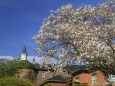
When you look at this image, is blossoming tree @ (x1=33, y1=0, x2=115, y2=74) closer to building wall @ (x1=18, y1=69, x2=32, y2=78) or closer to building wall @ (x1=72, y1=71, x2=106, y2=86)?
building wall @ (x1=72, y1=71, x2=106, y2=86)

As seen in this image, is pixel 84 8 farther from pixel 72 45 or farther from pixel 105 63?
pixel 105 63

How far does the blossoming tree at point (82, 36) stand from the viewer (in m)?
28.5

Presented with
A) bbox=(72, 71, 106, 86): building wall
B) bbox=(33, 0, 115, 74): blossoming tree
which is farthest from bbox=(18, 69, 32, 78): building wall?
bbox=(33, 0, 115, 74): blossoming tree

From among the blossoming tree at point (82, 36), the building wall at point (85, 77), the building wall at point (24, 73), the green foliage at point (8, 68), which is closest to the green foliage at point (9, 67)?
the green foliage at point (8, 68)

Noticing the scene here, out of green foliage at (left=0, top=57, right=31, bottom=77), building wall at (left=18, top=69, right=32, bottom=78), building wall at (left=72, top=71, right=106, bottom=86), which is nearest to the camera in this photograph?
building wall at (left=72, top=71, right=106, bottom=86)

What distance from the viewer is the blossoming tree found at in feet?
93.6

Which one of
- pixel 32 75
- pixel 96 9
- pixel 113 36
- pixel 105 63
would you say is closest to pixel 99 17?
pixel 96 9

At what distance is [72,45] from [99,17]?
3.94 metres

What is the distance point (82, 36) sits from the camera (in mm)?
29234

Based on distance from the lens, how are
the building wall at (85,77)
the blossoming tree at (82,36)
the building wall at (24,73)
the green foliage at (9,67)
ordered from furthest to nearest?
the building wall at (24,73), the green foliage at (9,67), the building wall at (85,77), the blossoming tree at (82,36)

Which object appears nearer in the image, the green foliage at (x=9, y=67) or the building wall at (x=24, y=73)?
the green foliage at (x=9, y=67)

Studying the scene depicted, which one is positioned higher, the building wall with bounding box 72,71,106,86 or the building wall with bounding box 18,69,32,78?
the building wall with bounding box 18,69,32,78

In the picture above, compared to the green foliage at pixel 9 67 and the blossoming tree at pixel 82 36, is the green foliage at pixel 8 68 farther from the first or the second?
the blossoming tree at pixel 82 36

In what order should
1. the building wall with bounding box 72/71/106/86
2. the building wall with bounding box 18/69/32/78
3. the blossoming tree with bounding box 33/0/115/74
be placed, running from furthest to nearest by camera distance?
the building wall with bounding box 18/69/32/78 < the building wall with bounding box 72/71/106/86 < the blossoming tree with bounding box 33/0/115/74
